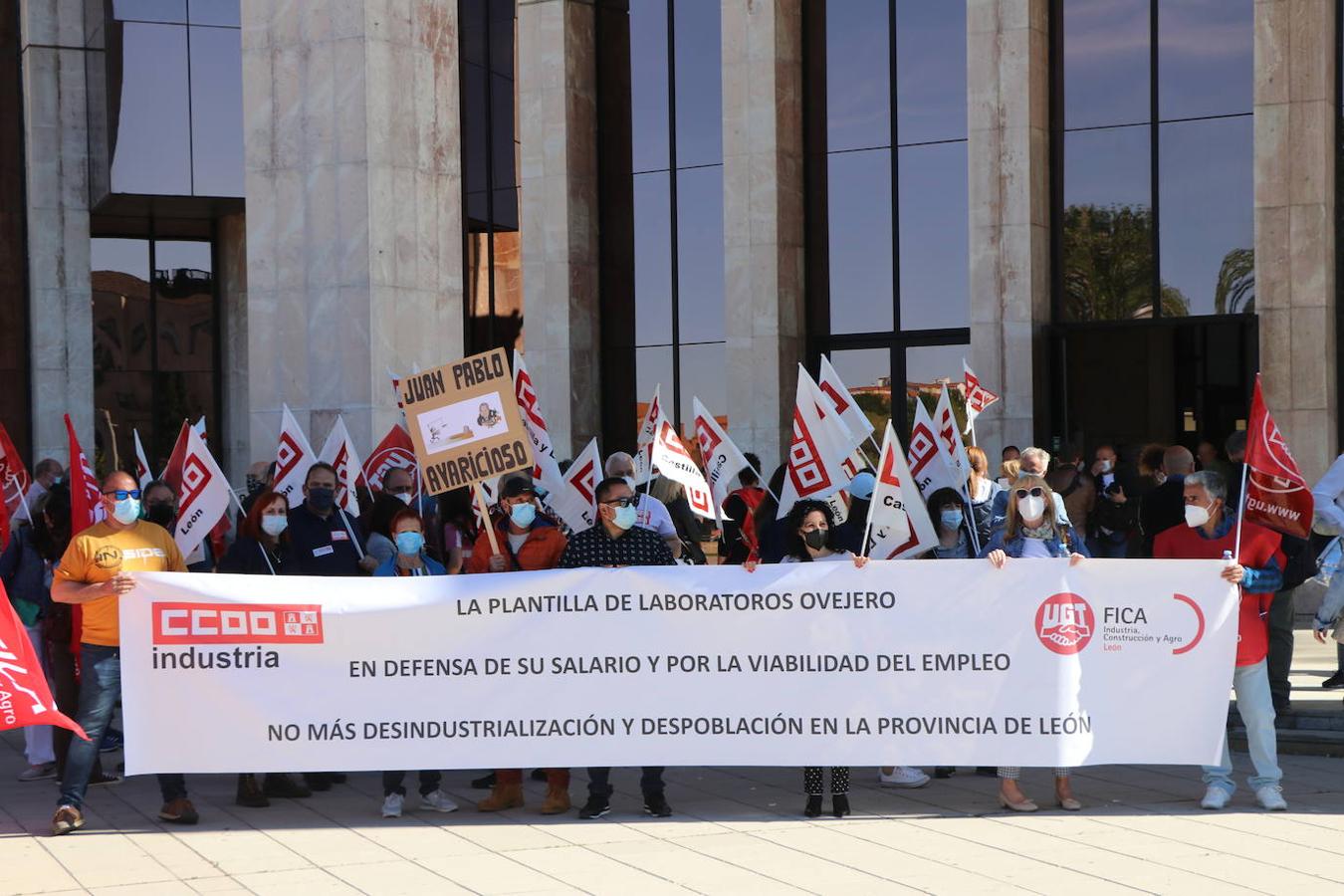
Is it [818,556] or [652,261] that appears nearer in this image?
[818,556]

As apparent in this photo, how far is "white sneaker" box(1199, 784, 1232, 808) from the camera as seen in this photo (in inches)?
369

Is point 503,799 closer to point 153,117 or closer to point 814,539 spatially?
point 814,539

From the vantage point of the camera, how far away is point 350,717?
9344 mm

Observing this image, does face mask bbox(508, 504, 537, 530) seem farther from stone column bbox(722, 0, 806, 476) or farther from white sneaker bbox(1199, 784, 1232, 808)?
stone column bbox(722, 0, 806, 476)

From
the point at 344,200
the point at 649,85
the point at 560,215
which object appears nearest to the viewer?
the point at 344,200

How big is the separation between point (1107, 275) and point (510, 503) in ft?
43.6

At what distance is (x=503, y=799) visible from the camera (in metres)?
9.77

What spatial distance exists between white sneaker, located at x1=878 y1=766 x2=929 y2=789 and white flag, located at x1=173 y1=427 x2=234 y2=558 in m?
4.52

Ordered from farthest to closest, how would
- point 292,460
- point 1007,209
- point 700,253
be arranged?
1. point 700,253
2. point 1007,209
3. point 292,460

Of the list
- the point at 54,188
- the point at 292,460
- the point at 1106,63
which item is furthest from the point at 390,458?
the point at 54,188

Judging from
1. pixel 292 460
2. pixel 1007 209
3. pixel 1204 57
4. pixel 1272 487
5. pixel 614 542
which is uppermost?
pixel 1204 57

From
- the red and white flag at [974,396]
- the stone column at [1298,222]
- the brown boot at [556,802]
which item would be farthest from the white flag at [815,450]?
the stone column at [1298,222]

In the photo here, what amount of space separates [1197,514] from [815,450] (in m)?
2.95

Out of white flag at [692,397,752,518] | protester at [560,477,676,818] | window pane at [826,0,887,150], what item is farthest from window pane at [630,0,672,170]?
protester at [560,477,676,818]
